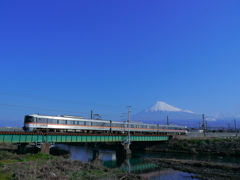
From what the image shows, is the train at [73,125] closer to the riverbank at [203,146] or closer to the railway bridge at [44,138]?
the railway bridge at [44,138]

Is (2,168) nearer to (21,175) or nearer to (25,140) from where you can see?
(21,175)

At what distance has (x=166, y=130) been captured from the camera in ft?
212

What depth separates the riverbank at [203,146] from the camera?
49125 mm

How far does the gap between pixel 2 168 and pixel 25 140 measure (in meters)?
14.1

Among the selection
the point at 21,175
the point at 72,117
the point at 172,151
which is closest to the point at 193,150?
the point at 172,151

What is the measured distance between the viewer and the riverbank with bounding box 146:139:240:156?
49125mm

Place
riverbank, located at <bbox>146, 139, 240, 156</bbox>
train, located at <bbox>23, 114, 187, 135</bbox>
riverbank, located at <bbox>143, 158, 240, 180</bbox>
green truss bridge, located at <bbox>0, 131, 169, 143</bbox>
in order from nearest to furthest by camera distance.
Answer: riverbank, located at <bbox>143, 158, 240, 180</bbox>, green truss bridge, located at <bbox>0, 131, 169, 143</bbox>, train, located at <bbox>23, 114, 187, 135</bbox>, riverbank, located at <bbox>146, 139, 240, 156</bbox>

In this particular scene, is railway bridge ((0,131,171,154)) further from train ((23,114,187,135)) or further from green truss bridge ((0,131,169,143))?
train ((23,114,187,135))

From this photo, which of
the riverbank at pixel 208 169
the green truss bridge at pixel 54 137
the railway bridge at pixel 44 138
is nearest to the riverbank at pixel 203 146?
the green truss bridge at pixel 54 137

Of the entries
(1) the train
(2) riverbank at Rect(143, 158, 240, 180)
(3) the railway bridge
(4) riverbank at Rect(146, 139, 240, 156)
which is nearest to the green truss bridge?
(3) the railway bridge

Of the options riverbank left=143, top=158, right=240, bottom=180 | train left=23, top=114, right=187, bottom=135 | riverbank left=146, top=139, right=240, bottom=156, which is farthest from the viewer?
riverbank left=146, top=139, right=240, bottom=156

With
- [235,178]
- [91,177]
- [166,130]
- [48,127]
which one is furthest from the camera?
[166,130]

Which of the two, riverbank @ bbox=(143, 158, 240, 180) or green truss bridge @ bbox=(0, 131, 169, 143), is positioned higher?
green truss bridge @ bbox=(0, 131, 169, 143)

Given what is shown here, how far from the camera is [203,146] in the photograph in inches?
2127
